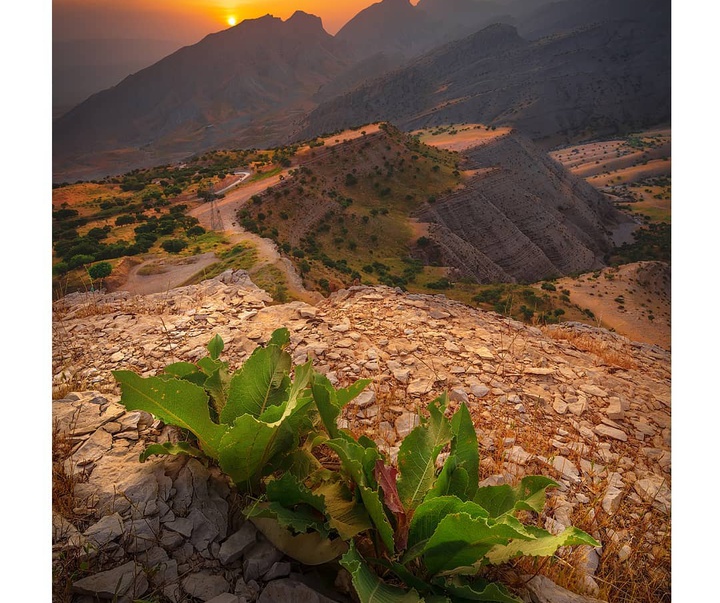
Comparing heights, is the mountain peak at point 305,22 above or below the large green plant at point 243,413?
above

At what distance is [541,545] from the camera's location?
5.44 feet

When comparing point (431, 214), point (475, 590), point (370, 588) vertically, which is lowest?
point (431, 214)

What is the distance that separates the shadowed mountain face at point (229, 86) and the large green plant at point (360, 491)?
10741 cm

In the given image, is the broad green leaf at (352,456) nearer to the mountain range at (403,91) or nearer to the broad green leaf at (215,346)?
the broad green leaf at (215,346)

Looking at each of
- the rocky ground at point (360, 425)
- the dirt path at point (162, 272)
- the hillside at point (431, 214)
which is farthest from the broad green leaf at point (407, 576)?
the hillside at point (431, 214)

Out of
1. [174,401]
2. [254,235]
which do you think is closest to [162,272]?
[254,235]

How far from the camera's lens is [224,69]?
418 feet

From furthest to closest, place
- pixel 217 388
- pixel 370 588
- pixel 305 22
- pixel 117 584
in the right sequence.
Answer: pixel 305 22
pixel 217 388
pixel 117 584
pixel 370 588

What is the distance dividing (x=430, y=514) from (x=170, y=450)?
4.78ft

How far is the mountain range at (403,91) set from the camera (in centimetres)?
9900

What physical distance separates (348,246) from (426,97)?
10435 cm

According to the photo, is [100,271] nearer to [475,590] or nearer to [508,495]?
[508,495]

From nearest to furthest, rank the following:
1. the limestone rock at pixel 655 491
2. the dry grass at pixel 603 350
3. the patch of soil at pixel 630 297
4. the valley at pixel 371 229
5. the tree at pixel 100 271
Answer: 1. the limestone rock at pixel 655 491
2. the dry grass at pixel 603 350
3. the tree at pixel 100 271
4. the valley at pixel 371 229
5. the patch of soil at pixel 630 297

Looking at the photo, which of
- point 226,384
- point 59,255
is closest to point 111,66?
point 226,384
